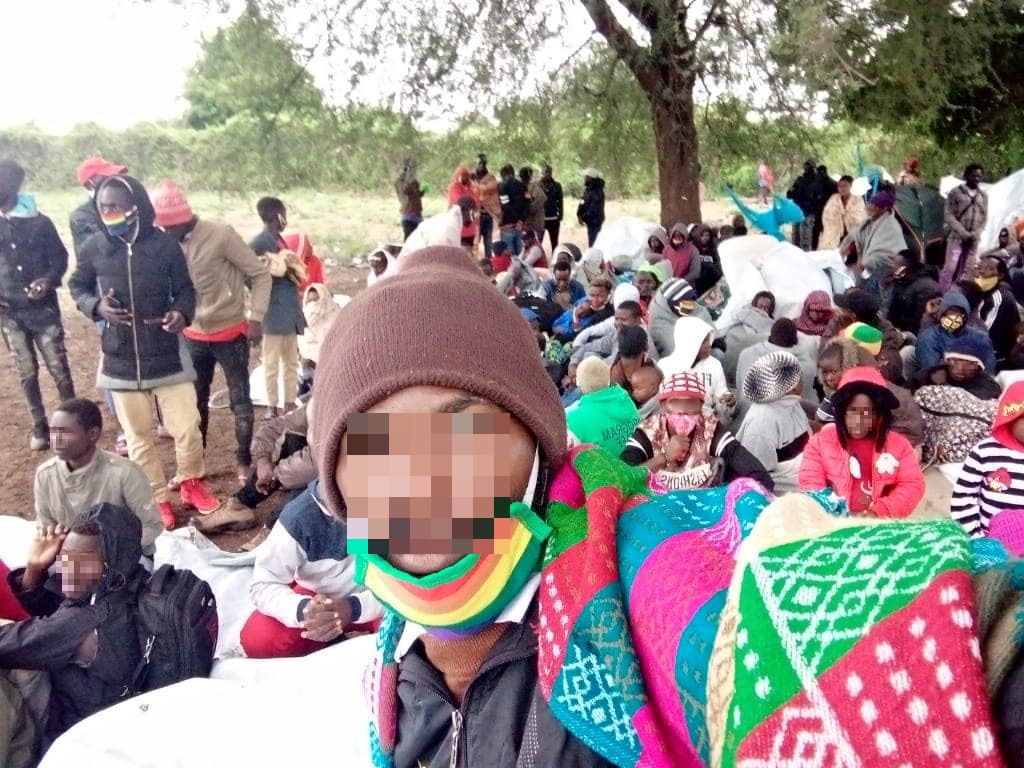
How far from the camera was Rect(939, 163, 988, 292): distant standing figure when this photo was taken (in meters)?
9.14

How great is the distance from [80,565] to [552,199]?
10169mm

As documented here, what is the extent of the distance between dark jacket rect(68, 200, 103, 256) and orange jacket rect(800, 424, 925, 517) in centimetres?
365

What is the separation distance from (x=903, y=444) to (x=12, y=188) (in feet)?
16.8

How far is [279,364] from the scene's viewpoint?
6.04 meters

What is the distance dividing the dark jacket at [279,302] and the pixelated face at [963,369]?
424 cm

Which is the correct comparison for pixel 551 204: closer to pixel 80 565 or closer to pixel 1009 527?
pixel 1009 527

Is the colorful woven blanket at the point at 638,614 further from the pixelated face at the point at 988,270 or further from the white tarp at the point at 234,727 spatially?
the pixelated face at the point at 988,270

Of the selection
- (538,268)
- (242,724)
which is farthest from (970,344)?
(538,268)

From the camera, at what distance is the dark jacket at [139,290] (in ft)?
13.6

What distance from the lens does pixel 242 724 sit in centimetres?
227

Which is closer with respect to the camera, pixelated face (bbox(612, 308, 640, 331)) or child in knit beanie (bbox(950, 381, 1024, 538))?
child in knit beanie (bbox(950, 381, 1024, 538))

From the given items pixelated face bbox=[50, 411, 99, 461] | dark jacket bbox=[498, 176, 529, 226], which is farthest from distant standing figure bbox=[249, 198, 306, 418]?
dark jacket bbox=[498, 176, 529, 226]

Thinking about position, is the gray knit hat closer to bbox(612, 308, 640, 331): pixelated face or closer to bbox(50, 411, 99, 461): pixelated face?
bbox(612, 308, 640, 331): pixelated face

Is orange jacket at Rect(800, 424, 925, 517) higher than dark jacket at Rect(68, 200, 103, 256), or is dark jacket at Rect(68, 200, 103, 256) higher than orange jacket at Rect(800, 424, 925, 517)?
dark jacket at Rect(68, 200, 103, 256)
